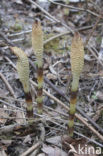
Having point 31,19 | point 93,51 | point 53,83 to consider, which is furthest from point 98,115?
point 31,19

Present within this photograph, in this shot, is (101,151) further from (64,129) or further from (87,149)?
(64,129)

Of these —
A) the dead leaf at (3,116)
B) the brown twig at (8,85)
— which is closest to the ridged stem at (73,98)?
the dead leaf at (3,116)

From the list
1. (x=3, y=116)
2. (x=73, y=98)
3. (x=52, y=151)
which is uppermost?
(x=73, y=98)

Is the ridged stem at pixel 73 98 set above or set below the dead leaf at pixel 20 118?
above

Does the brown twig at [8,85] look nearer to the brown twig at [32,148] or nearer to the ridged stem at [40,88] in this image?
the ridged stem at [40,88]

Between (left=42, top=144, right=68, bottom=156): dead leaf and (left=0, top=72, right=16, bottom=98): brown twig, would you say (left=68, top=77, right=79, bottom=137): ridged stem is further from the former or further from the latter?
(left=0, top=72, right=16, bottom=98): brown twig

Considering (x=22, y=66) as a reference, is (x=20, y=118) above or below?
below

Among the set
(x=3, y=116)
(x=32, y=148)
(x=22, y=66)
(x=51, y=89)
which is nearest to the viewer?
(x=22, y=66)

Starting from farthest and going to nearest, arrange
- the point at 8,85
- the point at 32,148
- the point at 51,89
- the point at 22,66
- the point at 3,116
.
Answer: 1. the point at 51,89
2. the point at 8,85
3. the point at 3,116
4. the point at 32,148
5. the point at 22,66

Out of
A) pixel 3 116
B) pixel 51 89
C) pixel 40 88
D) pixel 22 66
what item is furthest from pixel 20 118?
pixel 51 89

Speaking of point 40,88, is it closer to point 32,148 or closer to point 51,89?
point 32,148
